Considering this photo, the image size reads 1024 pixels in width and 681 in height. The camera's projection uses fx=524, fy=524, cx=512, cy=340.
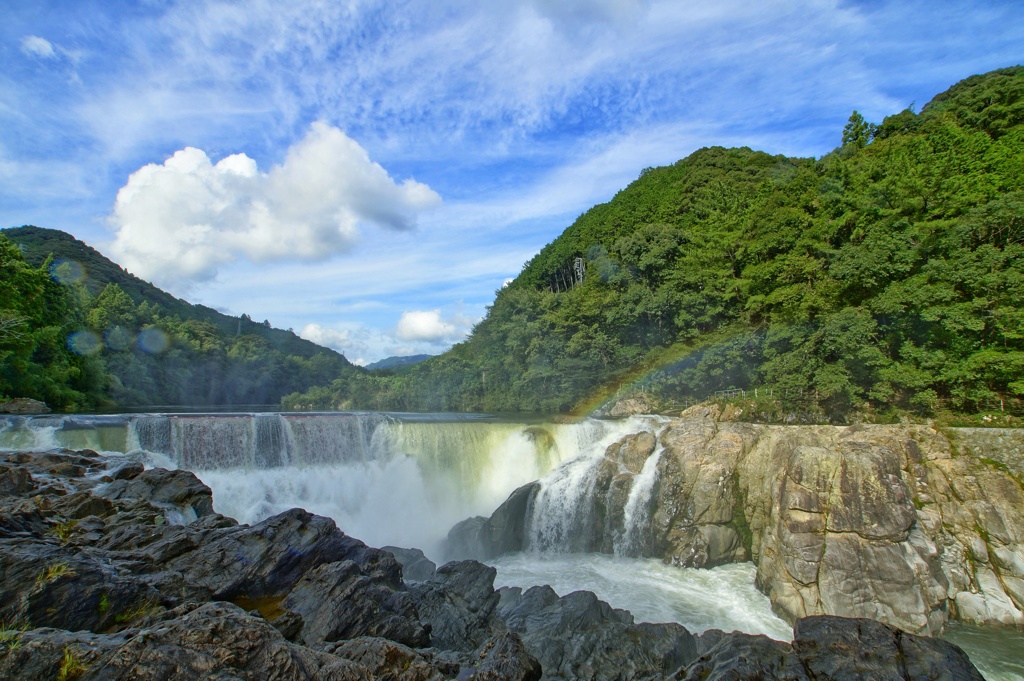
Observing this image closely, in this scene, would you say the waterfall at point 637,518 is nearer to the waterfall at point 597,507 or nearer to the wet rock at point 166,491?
the waterfall at point 597,507

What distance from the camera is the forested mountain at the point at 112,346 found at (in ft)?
74.6

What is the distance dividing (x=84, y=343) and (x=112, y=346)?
583 centimetres

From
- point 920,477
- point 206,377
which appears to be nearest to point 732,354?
Result: point 920,477

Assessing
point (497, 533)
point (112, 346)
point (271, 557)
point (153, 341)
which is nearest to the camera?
point (271, 557)

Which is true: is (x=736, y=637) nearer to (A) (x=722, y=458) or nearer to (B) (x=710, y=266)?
(A) (x=722, y=458)

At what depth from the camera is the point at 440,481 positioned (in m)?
18.7

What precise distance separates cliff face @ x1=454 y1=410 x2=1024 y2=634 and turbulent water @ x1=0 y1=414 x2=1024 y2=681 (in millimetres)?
618

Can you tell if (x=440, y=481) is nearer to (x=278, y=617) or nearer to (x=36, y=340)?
(x=278, y=617)

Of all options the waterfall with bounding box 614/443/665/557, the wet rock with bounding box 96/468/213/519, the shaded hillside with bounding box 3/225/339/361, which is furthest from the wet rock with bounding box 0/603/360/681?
the shaded hillside with bounding box 3/225/339/361

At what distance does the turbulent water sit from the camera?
11977 millimetres

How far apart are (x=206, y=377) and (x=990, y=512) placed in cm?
5633

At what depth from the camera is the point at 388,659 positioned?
4539 millimetres

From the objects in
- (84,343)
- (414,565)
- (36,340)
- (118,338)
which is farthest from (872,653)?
(118,338)

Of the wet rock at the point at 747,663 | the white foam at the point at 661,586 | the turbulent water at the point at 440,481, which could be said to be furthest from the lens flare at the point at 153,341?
the wet rock at the point at 747,663
